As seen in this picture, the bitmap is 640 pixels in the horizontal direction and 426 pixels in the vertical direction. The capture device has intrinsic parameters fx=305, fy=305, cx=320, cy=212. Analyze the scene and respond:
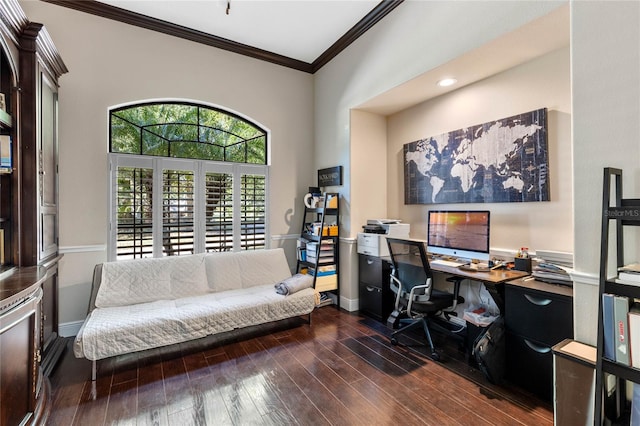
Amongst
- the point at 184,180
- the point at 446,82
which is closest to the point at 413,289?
the point at 446,82

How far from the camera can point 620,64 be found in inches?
59.9

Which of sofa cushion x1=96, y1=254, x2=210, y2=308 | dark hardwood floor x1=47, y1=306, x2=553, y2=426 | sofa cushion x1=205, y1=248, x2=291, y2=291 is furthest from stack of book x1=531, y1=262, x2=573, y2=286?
sofa cushion x1=96, y1=254, x2=210, y2=308

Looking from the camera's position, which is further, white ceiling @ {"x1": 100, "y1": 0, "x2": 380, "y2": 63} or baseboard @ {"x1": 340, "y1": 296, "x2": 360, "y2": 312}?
baseboard @ {"x1": 340, "y1": 296, "x2": 360, "y2": 312}

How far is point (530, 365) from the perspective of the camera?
6.77 feet

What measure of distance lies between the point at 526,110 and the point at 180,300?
362 centimetres

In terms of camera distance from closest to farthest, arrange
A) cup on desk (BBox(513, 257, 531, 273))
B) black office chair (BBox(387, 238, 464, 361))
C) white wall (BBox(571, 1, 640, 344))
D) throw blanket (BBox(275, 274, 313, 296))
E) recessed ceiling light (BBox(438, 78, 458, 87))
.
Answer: white wall (BBox(571, 1, 640, 344)) → cup on desk (BBox(513, 257, 531, 273)) → black office chair (BBox(387, 238, 464, 361)) → recessed ceiling light (BBox(438, 78, 458, 87)) → throw blanket (BBox(275, 274, 313, 296))

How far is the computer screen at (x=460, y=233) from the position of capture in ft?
8.79

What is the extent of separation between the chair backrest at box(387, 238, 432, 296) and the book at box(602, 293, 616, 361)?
3.94ft

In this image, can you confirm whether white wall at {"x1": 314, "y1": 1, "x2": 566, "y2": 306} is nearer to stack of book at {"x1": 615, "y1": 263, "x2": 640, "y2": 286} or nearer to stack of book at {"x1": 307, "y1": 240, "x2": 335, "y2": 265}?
stack of book at {"x1": 307, "y1": 240, "x2": 335, "y2": 265}

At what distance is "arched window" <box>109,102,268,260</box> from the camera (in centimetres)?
328

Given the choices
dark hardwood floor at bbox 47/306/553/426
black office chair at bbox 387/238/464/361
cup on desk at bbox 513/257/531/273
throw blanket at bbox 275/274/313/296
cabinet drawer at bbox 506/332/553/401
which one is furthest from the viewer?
throw blanket at bbox 275/274/313/296

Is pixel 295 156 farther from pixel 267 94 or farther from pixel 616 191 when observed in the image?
pixel 616 191

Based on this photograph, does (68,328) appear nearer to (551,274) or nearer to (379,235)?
(379,235)

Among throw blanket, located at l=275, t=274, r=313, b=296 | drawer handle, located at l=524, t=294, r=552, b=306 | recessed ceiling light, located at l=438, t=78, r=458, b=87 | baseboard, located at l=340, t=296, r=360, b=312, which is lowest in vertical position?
baseboard, located at l=340, t=296, r=360, b=312
